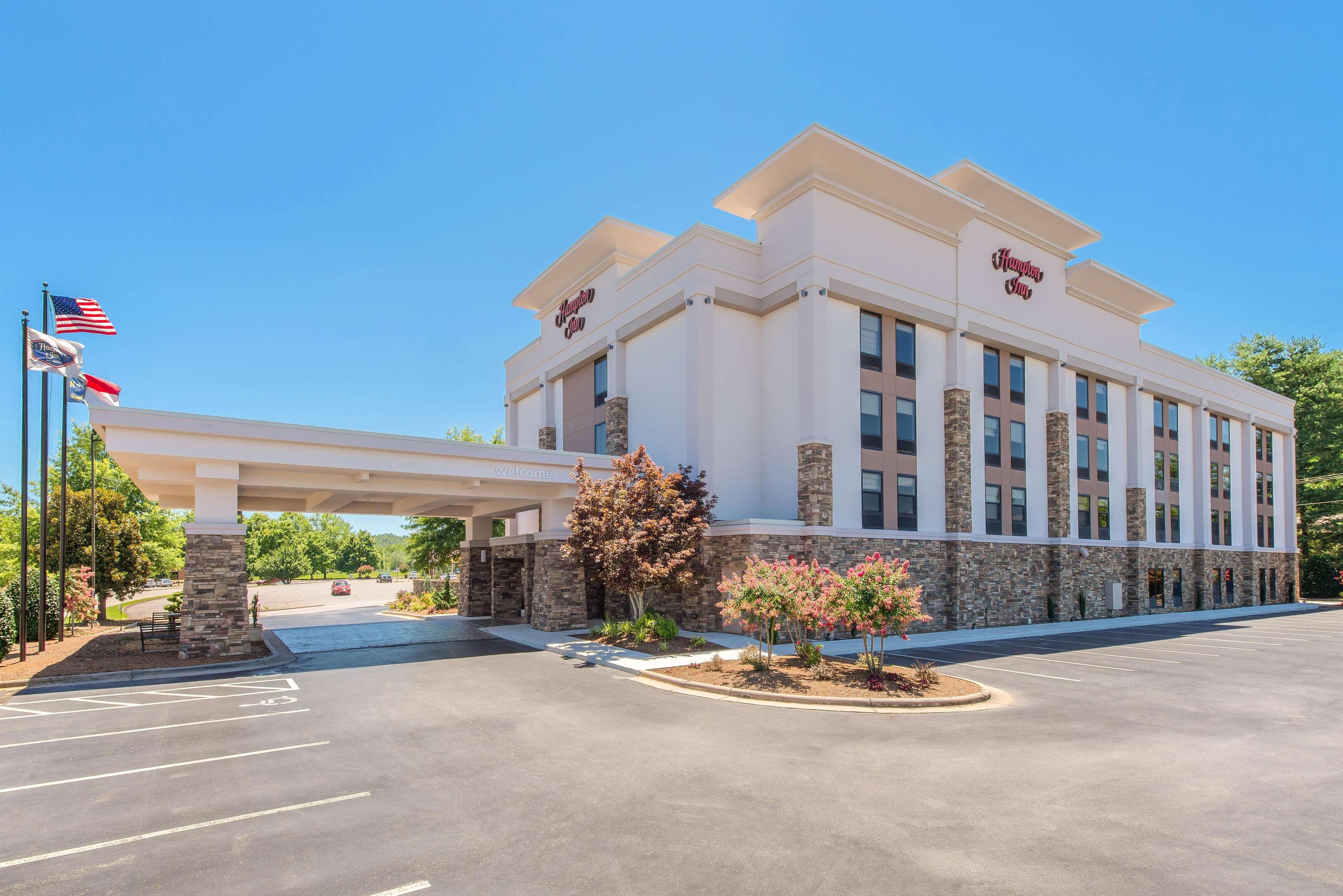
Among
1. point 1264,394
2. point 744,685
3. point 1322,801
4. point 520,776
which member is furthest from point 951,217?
point 1264,394

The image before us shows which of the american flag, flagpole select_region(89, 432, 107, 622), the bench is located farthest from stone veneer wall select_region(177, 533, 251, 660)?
flagpole select_region(89, 432, 107, 622)

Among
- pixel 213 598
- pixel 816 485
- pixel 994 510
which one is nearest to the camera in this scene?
pixel 213 598

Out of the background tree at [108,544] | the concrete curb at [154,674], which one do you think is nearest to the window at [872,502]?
the concrete curb at [154,674]

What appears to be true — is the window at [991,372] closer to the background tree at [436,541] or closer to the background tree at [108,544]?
the background tree at [436,541]

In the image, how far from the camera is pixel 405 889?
570cm

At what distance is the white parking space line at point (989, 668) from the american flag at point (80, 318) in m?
23.3

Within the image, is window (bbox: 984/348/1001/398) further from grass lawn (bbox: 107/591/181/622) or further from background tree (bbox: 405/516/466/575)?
grass lawn (bbox: 107/591/181/622)

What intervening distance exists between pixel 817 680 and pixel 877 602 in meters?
2.09

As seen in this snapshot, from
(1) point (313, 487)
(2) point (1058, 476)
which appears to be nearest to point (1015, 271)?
(2) point (1058, 476)

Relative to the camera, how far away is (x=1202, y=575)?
3919 cm

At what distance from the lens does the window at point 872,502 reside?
994 inches

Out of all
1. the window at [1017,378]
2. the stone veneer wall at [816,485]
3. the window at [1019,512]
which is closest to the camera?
the stone veneer wall at [816,485]

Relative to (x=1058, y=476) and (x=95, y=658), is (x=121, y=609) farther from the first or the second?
(x=1058, y=476)

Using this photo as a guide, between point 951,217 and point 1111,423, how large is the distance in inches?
609
